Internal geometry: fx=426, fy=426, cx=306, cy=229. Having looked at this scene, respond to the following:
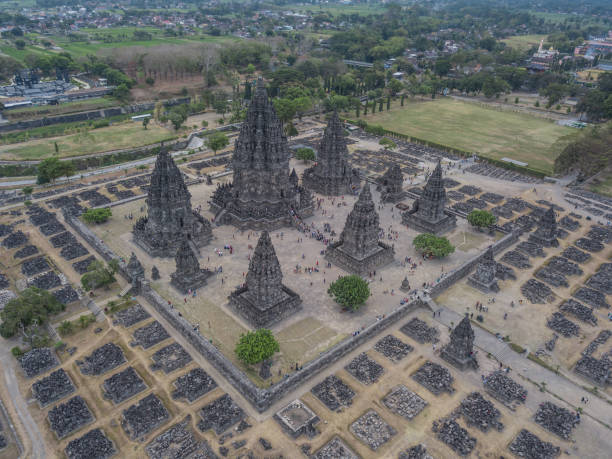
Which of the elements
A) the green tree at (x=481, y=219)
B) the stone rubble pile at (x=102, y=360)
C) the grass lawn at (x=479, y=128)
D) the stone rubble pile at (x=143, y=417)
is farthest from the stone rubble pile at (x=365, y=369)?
the grass lawn at (x=479, y=128)

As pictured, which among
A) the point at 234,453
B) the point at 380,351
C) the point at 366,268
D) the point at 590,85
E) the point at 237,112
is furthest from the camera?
the point at 590,85

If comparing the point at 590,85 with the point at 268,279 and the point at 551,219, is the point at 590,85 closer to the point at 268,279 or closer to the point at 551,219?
the point at 551,219

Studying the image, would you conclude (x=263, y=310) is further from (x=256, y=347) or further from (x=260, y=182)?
(x=260, y=182)

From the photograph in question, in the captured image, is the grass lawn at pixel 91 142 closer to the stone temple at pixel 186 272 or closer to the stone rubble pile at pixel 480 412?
the stone temple at pixel 186 272

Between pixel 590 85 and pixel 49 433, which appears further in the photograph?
pixel 590 85

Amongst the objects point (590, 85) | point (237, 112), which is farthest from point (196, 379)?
point (590, 85)

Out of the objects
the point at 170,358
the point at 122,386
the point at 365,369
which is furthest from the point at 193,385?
the point at 365,369

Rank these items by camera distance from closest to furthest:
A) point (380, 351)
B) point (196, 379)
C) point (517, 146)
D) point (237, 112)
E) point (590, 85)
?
point (196, 379) → point (380, 351) → point (517, 146) → point (237, 112) → point (590, 85)
